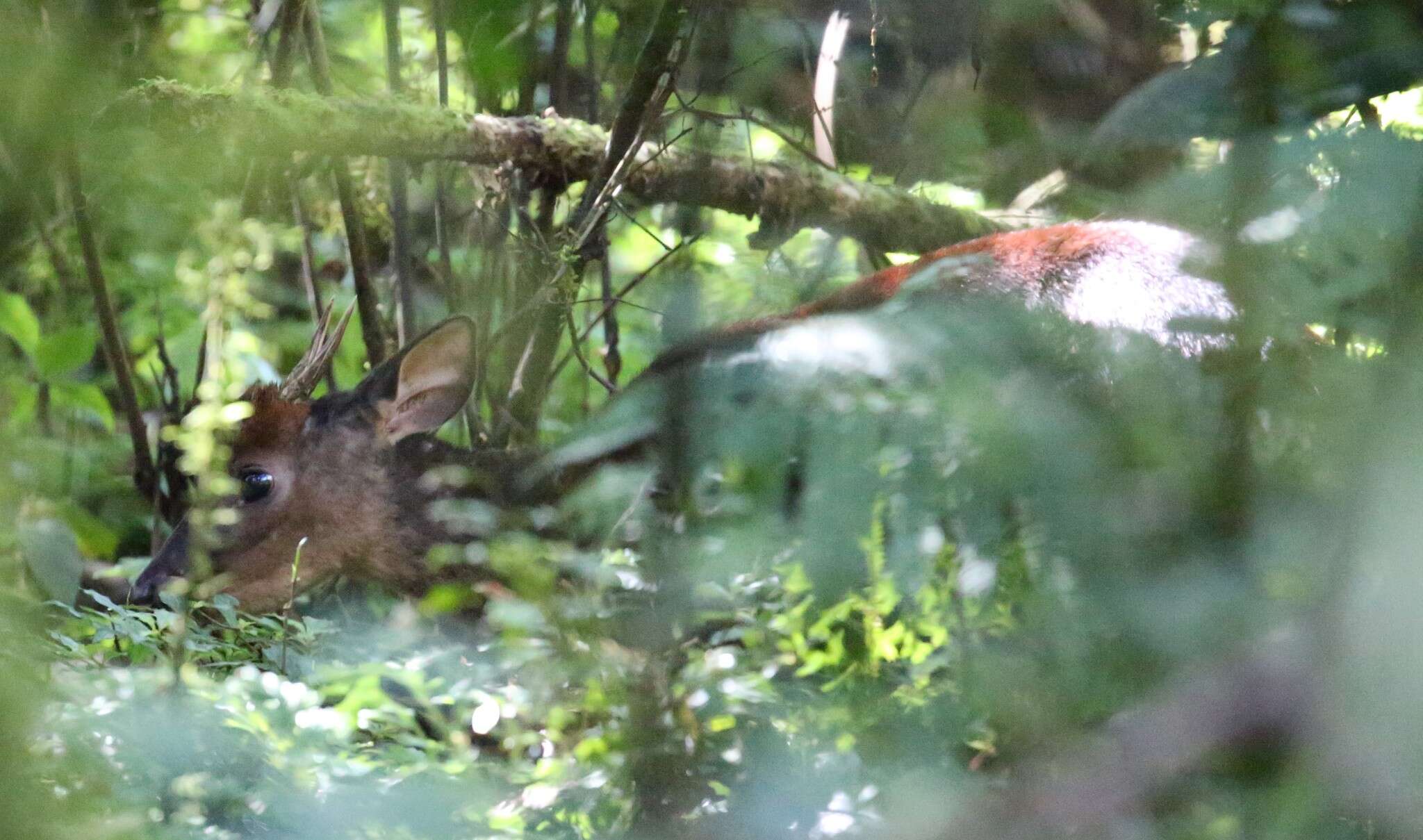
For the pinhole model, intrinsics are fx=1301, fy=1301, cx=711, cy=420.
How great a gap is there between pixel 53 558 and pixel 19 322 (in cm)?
136

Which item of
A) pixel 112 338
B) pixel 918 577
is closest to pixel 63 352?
pixel 112 338

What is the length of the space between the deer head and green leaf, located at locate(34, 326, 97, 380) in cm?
51

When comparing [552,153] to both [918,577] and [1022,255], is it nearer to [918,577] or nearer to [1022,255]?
[1022,255]

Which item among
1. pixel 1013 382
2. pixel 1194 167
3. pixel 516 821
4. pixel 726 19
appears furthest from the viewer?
pixel 726 19

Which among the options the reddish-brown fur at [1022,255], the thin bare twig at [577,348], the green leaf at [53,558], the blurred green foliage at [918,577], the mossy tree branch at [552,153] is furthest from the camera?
the thin bare twig at [577,348]

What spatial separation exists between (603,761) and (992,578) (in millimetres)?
496

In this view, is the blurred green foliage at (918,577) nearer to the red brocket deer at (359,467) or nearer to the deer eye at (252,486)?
the red brocket deer at (359,467)

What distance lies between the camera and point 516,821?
1.44 m

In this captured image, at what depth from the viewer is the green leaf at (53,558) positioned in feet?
10.1

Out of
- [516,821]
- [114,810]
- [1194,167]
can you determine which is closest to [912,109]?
[1194,167]

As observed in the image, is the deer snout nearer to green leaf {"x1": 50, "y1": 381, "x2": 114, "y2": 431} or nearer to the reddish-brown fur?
green leaf {"x1": 50, "y1": 381, "x2": 114, "y2": 431}

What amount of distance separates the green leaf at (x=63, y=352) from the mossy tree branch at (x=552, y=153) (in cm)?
107

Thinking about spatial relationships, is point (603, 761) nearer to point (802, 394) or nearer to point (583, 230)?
point (802, 394)

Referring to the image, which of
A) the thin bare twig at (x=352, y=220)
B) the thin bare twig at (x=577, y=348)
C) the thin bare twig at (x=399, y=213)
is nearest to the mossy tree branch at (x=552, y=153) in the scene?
the thin bare twig at (x=399, y=213)
